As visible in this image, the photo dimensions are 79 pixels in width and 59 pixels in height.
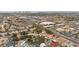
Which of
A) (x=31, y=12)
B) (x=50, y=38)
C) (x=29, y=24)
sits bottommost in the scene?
(x=50, y=38)
